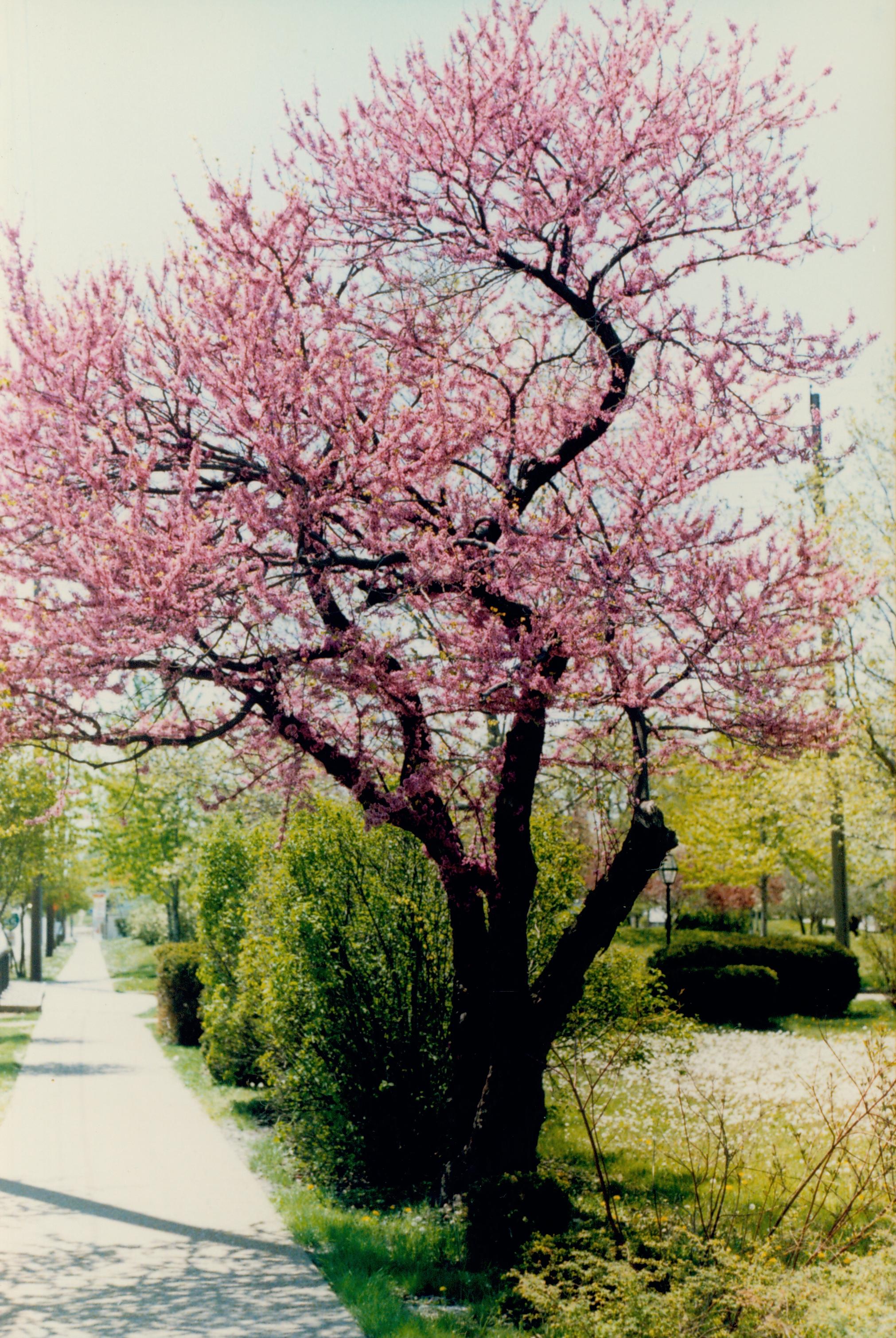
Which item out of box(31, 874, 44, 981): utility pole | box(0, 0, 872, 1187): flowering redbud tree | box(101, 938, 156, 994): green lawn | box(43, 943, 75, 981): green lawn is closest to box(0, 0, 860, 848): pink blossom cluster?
box(0, 0, 872, 1187): flowering redbud tree

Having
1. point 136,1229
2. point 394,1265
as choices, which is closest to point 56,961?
point 136,1229

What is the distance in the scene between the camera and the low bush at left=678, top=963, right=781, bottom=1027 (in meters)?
16.1

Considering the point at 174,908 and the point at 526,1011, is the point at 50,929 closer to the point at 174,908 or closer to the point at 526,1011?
the point at 174,908

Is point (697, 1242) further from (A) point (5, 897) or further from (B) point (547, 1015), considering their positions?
(A) point (5, 897)

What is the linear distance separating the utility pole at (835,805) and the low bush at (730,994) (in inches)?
85.7

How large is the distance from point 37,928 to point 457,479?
75.5 feet

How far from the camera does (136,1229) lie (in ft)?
23.2

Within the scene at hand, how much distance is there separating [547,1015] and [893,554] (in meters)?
11.7

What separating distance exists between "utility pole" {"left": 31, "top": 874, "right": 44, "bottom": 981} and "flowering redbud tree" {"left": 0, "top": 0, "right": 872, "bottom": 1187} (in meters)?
18.8

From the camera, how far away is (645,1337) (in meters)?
4.54

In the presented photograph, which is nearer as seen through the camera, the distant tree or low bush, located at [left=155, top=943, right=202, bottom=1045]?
low bush, located at [left=155, top=943, right=202, bottom=1045]

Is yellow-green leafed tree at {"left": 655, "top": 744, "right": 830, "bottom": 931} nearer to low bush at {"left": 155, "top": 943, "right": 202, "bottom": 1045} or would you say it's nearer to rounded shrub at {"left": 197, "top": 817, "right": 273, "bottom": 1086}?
rounded shrub at {"left": 197, "top": 817, "right": 273, "bottom": 1086}

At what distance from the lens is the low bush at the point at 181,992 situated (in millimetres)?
16000

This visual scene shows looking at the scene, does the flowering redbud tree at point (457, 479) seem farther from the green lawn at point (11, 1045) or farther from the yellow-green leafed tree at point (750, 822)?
the yellow-green leafed tree at point (750, 822)
